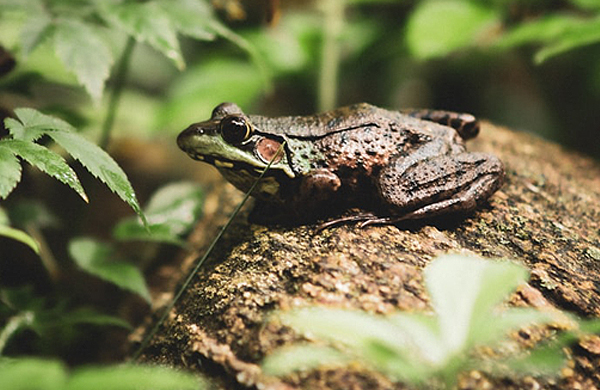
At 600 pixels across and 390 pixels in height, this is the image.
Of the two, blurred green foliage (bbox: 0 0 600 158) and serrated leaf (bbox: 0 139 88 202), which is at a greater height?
blurred green foliage (bbox: 0 0 600 158)

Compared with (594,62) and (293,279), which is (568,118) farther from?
(293,279)

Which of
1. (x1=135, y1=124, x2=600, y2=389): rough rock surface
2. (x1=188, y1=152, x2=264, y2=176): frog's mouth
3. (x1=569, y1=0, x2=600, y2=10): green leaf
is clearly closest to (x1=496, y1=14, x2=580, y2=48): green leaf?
(x1=569, y1=0, x2=600, y2=10): green leaf

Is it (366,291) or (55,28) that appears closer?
(366,291)

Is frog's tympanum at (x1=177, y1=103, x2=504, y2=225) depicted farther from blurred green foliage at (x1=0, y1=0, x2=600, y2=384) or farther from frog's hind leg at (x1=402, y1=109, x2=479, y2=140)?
blurred green foliage at (x1=0, y1=0, x2=600, y2=384)

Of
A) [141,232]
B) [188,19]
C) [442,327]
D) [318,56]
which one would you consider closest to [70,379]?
[442,327]

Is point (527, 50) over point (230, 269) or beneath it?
over

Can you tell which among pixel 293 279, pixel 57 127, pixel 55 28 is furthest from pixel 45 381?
pixel 55 28
